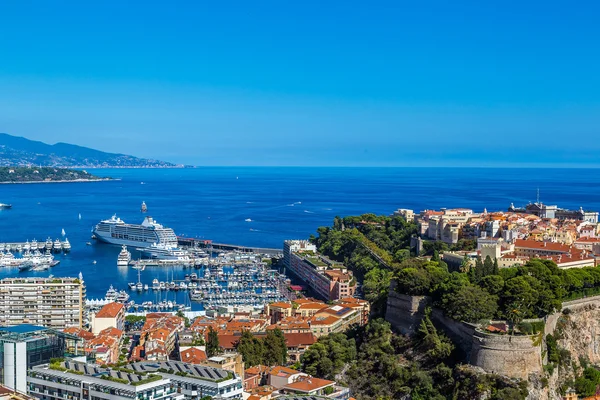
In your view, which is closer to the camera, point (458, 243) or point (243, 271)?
point (458, 243)

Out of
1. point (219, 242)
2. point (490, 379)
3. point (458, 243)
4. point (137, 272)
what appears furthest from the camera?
point (219, 242)

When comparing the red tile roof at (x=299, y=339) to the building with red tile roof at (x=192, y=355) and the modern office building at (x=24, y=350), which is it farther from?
the modern office building at (x=24, y=350)

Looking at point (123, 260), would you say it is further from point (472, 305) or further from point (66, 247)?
point (472, 305)

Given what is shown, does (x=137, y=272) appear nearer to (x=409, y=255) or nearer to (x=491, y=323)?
(x=409, y=255)

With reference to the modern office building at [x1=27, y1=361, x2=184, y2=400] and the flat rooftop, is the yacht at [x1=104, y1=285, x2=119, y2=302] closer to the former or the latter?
the flat rooftop

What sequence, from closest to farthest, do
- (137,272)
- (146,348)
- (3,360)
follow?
(3,360) < (146,348) < (137,272)

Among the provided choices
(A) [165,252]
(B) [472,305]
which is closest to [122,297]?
(A) [165,252]

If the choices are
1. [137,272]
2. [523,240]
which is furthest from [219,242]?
[523,240]
